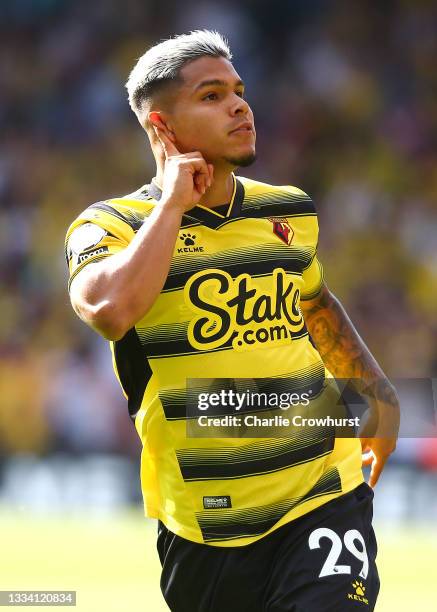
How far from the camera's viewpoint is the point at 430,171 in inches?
601

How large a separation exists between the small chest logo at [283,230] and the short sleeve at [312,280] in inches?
6.3

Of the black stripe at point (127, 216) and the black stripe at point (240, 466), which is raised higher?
the black stripe at point (127, 216)

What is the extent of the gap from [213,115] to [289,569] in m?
1.52

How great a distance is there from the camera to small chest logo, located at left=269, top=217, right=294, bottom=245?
4259mm

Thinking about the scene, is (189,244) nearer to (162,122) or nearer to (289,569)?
(162,122)

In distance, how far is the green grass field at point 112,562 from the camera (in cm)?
850

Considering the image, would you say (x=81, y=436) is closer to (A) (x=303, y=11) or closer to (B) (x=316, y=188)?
(B) (x=316, y=188)

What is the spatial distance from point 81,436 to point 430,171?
5433 millimetres

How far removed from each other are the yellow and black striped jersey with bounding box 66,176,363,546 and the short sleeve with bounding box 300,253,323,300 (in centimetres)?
20

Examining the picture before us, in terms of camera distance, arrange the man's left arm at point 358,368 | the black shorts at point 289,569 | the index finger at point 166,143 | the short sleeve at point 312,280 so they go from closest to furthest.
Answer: the black shorts at point 289,569 < the index finger at point 166,143 < the short sleeve at point 312,280 < the man's left arm at point 358,368

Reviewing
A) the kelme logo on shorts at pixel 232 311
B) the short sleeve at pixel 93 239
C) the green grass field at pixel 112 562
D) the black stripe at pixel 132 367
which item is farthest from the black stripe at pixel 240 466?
the green grass field at pixel 112 562

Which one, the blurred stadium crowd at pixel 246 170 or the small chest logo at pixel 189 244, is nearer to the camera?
the small chest logo at pixel 189 244

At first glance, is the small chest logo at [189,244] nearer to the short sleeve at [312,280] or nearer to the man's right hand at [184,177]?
the man's right hand at [184,177]

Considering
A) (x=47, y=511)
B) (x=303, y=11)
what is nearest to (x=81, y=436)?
(x=47, y=511)
